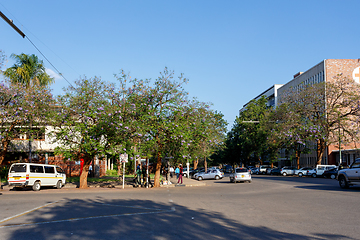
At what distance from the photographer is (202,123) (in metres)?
29.3

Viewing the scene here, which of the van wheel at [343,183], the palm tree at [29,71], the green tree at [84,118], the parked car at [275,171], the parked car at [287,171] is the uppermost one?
the palm tree at [29,71]

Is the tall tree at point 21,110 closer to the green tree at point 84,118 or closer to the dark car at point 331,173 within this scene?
the green tree at point 84,118

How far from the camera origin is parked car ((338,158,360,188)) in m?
20.7

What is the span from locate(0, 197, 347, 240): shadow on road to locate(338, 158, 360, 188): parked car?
12629mm

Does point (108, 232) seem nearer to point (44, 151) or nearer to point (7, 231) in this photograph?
point (7, 231)

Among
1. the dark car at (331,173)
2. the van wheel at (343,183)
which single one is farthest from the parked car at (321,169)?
the van wheel at (343,183)

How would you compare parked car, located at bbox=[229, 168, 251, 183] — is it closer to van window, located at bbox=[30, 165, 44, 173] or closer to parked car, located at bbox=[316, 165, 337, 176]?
parked car, located at bbox=[316, 165, 337, 176]

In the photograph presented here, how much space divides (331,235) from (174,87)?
21.4 meters

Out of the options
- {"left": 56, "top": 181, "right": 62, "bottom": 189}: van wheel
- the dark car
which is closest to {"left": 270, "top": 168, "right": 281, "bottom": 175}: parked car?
the dark car

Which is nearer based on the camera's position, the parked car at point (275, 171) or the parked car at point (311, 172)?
the parked car at point (311, 172)

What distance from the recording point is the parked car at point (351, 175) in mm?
20734

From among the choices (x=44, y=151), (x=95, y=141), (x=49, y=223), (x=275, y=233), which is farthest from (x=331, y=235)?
(x=44, y=151)

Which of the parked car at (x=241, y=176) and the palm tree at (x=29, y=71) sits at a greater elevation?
the palm tree at (x=29, y=71)

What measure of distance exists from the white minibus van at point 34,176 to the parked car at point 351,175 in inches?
832
